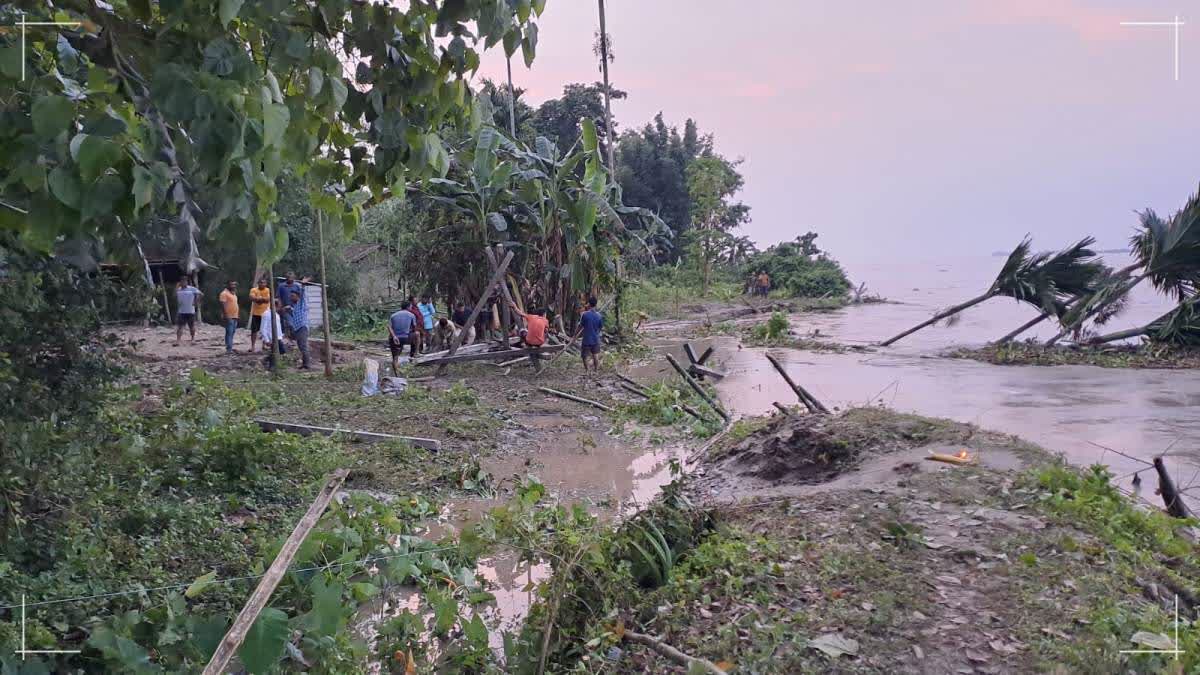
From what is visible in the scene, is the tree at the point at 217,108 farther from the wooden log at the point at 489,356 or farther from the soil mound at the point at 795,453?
the wooden log at the point at 489,356

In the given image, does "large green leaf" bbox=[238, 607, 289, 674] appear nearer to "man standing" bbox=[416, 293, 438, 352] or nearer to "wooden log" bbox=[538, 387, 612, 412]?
"wooden log" bbox=[538, 387, 612, 412]

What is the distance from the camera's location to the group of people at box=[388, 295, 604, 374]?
13266 mm

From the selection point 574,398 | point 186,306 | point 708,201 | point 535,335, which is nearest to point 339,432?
point 574,398

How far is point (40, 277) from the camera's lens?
4371 millimetres

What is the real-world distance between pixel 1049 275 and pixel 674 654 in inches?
671

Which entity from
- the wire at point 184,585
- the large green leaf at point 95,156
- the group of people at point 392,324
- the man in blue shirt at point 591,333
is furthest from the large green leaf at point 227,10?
the man in blue shirt at point 591,333

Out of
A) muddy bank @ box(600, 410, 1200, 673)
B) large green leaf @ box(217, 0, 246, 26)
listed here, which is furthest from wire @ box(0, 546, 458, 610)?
large green leaf @ box(217, 0, 246, 26)

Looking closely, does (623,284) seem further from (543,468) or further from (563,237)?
(543,468)

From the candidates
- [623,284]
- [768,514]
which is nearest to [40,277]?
[768,514]

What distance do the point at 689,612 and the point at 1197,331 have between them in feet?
54.8

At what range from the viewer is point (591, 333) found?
533 inches

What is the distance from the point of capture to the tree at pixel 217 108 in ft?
6.91

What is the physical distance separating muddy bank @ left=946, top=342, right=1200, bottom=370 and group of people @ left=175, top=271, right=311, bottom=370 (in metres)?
14.0

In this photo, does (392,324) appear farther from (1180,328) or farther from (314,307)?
(1180,328)
